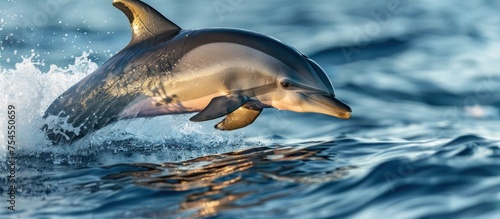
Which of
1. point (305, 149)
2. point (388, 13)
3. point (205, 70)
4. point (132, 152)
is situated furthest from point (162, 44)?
point (388, 13)

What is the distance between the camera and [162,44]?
835cm

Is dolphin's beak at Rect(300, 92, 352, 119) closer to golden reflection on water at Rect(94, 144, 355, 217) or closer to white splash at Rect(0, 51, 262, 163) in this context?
golden reflection on water at Rect(94, 144, 355, 217)

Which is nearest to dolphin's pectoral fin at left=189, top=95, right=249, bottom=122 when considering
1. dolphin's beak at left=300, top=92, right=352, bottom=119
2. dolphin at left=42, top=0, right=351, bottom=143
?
dolphin at left=42, top=0, right=351, bottom=143

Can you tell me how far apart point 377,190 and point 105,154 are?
300 centimetres

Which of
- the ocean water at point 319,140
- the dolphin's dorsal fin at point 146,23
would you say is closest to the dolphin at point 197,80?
the dolphin's dorsal fin at point 146,23

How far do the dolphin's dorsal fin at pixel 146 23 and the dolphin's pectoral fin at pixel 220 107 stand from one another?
33.0 inches

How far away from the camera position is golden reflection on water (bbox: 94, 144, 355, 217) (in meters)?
6.48

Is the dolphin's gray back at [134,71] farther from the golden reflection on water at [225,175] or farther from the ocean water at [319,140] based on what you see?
the golden reflection on water at [225,175]

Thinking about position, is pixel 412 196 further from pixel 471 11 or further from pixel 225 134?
pixel 471 11

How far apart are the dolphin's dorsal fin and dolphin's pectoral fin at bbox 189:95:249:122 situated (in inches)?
33.0

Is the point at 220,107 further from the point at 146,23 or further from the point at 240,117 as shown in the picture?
the point at 146,23

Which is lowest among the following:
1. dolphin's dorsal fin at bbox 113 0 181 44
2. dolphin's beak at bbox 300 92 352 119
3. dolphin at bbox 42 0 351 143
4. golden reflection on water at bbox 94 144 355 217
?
golden reflection on water at bbox 94 144 355 217

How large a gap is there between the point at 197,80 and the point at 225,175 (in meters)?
1.27

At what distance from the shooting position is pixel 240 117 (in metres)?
8.55
